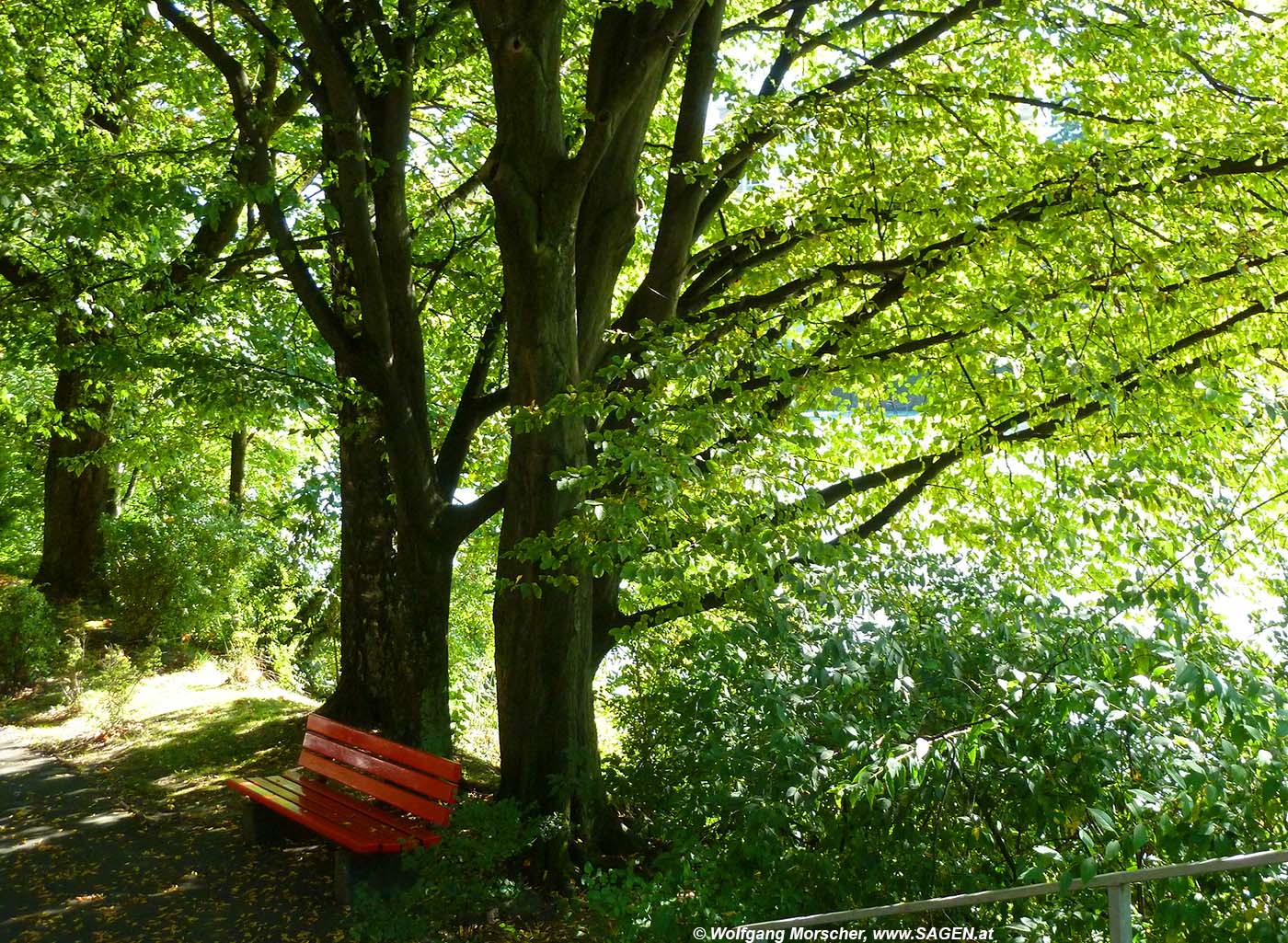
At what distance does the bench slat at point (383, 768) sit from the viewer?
652cm

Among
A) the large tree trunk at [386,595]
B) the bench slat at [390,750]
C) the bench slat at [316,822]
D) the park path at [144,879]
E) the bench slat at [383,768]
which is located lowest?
the park path at [144,879]

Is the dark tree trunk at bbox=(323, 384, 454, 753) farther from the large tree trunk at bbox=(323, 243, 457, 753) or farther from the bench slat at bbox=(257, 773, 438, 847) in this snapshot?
the bench slat at bbox=(257, 773, 438, 847)

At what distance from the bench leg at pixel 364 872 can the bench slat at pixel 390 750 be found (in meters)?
0.55

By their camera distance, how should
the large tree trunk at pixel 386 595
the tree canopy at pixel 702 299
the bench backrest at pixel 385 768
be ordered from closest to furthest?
the tree canopy at pixel 702 299 < the bench backrest at pixel 385 768 < the large tree trunk at pixel 386 595

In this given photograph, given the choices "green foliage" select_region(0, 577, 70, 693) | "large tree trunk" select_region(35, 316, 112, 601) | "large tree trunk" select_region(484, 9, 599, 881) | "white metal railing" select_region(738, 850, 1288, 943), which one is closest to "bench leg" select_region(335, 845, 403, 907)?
"large tree trunk" select_region(484, 9, 599, 881)

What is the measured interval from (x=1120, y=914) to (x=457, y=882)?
3738mm

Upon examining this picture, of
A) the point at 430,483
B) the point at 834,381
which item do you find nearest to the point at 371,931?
the point at 430,483

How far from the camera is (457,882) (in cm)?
576

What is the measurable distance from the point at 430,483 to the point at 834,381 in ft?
10.4

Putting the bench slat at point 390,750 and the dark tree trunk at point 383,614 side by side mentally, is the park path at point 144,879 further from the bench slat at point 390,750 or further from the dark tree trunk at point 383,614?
the dark tree trunk at point 383,614

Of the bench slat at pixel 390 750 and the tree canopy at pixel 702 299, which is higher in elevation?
the tree canopy at pixel 702 299

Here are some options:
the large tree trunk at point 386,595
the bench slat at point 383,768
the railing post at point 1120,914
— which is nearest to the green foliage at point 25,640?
the large tree trunk at point 386,595

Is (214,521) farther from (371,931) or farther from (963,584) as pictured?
(963,584)

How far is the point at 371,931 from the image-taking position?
554cm
